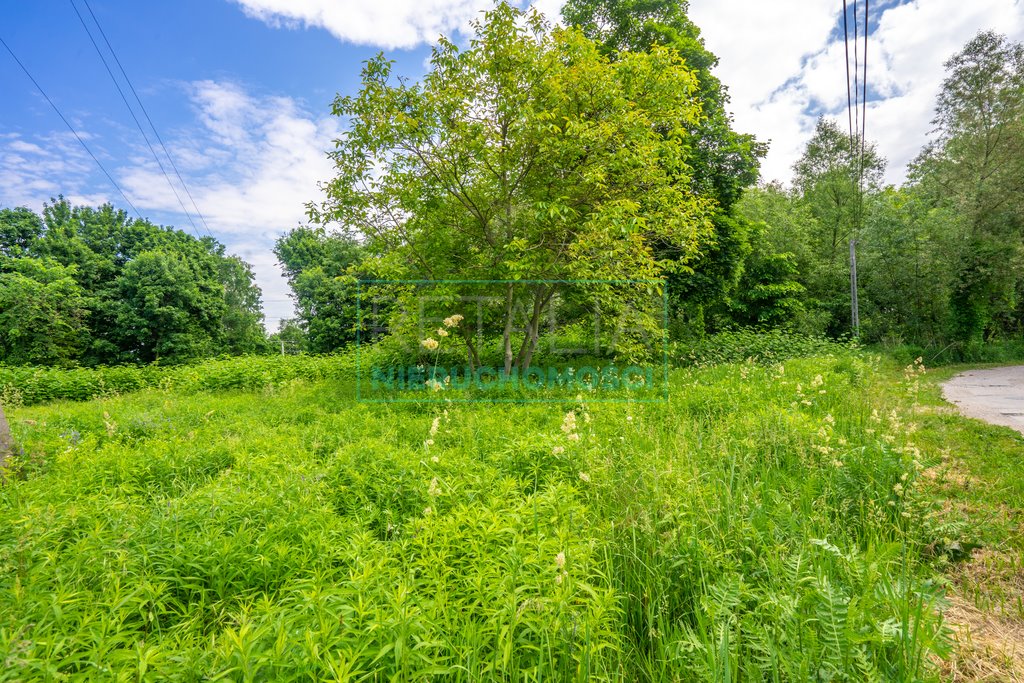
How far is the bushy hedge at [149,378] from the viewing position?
35.2 feet

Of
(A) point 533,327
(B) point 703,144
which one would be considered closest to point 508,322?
(A) point 533,327

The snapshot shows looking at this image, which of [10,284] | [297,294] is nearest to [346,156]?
[10,284]

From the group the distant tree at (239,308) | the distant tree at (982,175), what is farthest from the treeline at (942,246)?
the distant tree at (239,308)

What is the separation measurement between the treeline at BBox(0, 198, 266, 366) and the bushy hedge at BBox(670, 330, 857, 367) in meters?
29.0

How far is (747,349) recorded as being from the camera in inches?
477

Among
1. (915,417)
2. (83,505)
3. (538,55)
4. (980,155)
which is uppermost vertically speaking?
(980,155)

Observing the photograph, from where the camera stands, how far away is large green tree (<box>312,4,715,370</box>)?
6.87 metres

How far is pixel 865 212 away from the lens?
72.0 feet

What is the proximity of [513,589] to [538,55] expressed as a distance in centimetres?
799

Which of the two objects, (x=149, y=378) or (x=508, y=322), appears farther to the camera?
(x=149, y=378)

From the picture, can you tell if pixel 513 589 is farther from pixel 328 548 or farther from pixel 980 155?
pixel 980 155
